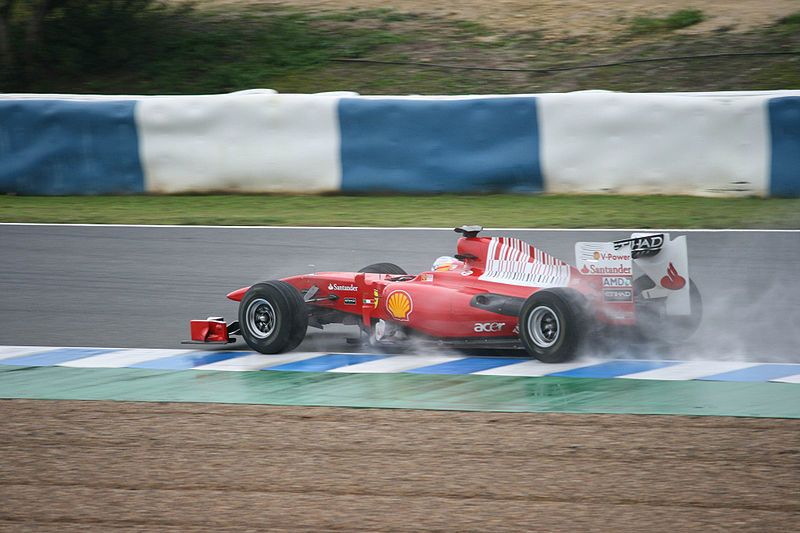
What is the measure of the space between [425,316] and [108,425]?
2.01 m

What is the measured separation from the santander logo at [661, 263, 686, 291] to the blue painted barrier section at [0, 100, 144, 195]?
8483 mm

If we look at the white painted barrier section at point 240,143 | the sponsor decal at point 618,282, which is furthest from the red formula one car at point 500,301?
the white painted barrier section at point 240,143

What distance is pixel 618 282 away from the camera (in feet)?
19.6

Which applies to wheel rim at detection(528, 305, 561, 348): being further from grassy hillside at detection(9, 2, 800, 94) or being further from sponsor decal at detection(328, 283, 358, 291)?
grassy hillside at detection(9, 2, 800, 94)

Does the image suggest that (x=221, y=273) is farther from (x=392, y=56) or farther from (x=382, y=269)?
(x=392, y=56)

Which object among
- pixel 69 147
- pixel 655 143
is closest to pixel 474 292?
pixel 655 143

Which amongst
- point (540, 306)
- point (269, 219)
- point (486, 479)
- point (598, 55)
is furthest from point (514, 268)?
point (598, 55)

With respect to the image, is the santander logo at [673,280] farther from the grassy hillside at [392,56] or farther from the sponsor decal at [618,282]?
the grassy hillside at [392,56]

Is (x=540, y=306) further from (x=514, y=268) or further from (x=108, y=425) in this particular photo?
(x=108, y=425)

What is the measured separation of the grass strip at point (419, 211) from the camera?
10703 mm

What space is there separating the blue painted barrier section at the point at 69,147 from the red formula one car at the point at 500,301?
6854 mm

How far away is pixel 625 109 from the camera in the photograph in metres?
11.8

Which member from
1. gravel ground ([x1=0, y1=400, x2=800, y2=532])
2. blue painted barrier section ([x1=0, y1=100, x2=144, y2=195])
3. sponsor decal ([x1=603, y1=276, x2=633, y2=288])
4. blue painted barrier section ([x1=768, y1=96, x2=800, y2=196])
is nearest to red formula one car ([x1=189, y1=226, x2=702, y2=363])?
sponsor decal ([x1=603, y1=276, x2=633, y2=288])

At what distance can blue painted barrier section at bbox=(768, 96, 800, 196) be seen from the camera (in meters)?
11.2
